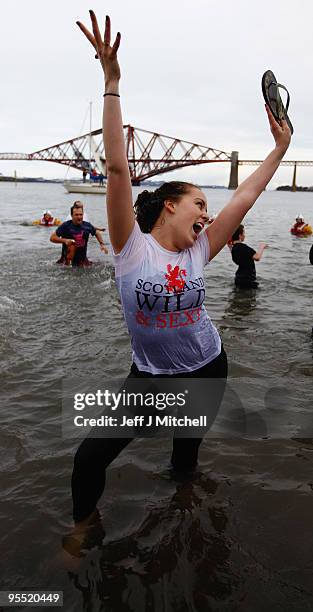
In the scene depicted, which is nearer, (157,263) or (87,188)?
(157,263)

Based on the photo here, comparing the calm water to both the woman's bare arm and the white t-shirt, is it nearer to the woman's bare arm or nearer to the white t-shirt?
the white t-shirt

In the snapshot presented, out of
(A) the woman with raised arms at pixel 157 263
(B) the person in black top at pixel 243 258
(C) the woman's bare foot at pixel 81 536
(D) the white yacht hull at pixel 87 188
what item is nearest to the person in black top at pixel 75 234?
(B) the person in black top at pixel 243 258

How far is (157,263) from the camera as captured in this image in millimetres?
2266

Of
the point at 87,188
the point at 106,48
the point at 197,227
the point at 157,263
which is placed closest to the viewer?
the point at 106,48

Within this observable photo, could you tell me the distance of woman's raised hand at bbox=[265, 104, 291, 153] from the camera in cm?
265

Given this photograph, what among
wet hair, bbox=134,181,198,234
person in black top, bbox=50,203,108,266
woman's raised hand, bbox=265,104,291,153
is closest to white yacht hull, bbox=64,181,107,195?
person in black top, bbox=50,203,108,266

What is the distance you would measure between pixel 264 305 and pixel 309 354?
2.93 m

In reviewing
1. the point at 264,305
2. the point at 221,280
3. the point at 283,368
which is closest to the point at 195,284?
the point at 283,368

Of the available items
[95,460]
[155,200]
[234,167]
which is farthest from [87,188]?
[95,460]

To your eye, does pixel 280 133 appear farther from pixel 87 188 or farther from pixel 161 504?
pixel 87 188

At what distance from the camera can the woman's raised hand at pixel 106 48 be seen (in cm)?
192

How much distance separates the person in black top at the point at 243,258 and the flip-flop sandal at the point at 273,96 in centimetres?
678

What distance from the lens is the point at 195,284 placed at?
239cm

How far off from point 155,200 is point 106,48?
0.80 m
